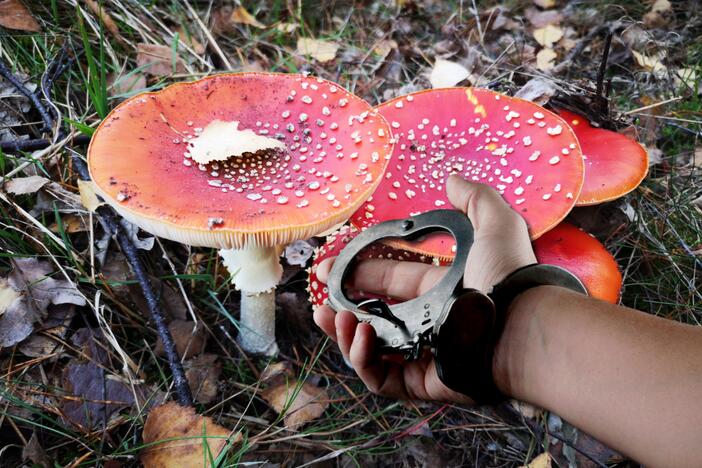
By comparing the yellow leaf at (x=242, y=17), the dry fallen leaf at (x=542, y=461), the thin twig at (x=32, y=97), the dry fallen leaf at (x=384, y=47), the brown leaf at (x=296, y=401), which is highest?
the thin twig at (x=32, y=97)

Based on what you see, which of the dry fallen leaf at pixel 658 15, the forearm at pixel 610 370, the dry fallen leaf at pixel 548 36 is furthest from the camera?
the dry fallen leaf at pixel 658 15

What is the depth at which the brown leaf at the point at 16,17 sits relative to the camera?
308 cm

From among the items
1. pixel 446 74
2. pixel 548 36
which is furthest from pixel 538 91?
pixel 548 36

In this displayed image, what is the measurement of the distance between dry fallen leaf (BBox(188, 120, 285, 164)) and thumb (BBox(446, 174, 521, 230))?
2.33 ft

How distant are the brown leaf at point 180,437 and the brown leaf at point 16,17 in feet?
7.85

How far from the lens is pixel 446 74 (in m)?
3.80

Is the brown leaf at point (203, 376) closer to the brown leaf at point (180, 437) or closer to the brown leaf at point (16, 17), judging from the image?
the brown leaf at point (180, 437)

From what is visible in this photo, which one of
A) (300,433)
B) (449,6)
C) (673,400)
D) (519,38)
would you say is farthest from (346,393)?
(449,6)

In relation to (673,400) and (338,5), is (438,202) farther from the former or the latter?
(338,5)

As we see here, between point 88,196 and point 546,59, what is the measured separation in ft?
11.0

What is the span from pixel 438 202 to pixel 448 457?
1141 millimetres

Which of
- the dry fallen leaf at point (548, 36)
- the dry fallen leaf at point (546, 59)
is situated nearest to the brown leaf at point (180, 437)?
the dry fallen leaf at point (546, 59)

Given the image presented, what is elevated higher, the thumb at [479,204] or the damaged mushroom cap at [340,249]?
the thumb at [479,204]

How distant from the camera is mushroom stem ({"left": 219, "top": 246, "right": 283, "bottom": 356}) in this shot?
Result: 7.59ft
